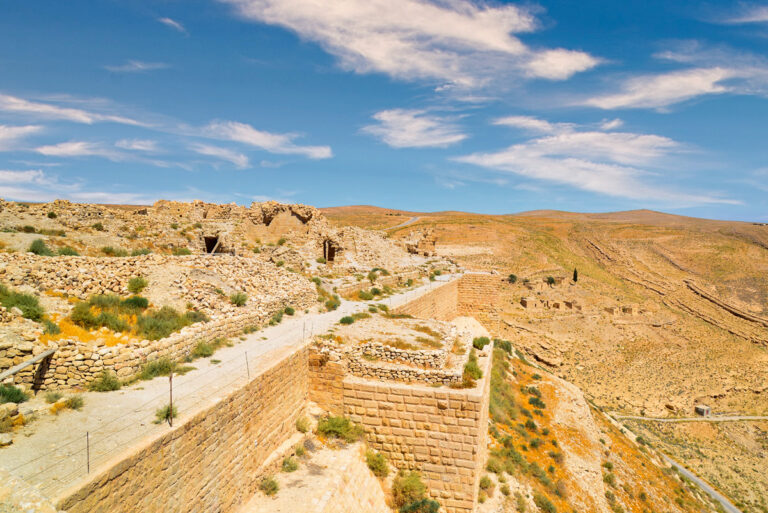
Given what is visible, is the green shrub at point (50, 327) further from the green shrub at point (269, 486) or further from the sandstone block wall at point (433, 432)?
the sandstone block wall at point (433, 432)

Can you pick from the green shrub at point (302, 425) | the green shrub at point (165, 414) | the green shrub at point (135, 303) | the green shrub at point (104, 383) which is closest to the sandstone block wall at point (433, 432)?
the green shrub at point (302, 425)

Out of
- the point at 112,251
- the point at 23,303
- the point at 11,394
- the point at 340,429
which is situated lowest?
the point at 340,429

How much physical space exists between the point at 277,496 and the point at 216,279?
629 cm

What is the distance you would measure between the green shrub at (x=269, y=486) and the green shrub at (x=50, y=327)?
3.92 m

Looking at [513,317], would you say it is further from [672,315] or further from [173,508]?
[173,508]

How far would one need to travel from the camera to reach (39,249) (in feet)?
34.0

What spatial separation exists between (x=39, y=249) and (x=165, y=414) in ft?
26.0

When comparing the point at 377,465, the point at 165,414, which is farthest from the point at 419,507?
the point at 165,414

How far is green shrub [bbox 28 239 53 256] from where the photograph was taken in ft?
33.9

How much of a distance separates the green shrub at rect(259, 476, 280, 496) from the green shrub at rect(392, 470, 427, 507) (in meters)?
2.38

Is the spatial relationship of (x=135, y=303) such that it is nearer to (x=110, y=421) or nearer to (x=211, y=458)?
(x=110, y=421)

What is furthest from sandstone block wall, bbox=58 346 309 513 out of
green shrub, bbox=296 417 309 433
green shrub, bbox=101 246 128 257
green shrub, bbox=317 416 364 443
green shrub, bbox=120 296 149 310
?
green shrub, bbox=101 246 128 257

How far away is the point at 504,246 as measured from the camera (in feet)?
163

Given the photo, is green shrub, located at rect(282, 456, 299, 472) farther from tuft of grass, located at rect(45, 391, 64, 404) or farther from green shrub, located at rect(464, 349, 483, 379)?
green shrub, located at rect(464, 349, 483, 379)
